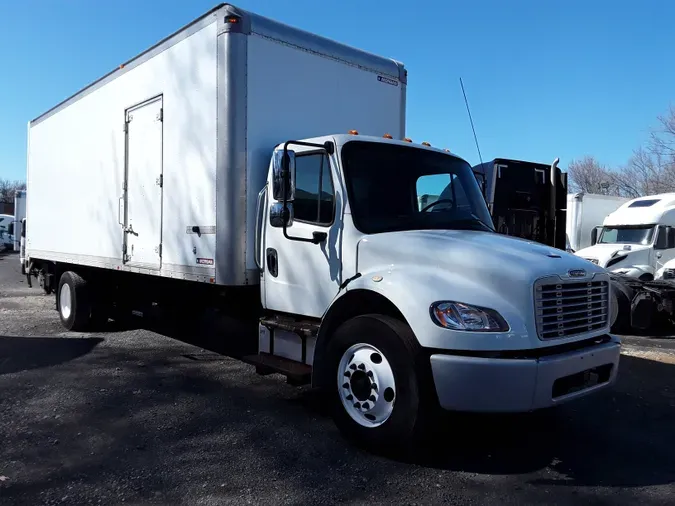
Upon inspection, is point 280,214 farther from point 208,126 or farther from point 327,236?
point 208,126

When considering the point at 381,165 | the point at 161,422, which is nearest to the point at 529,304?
the point at 381,165

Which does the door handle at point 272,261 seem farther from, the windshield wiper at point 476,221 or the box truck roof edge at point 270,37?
the box truck roof edge at point 270,37

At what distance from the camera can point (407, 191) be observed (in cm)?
507

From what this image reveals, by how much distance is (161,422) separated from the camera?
16.3 ft

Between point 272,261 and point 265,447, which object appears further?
point 272,261

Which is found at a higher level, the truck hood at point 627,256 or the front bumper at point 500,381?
the truck hood at point 627,256

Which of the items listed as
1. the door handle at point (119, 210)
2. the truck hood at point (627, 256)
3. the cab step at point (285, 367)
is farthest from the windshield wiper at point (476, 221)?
the truck hood at point (627, 256)

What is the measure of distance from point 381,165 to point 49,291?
8.31 meters

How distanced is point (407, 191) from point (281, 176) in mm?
1124

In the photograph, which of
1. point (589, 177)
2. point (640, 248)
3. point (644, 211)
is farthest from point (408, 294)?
point (589, 177)

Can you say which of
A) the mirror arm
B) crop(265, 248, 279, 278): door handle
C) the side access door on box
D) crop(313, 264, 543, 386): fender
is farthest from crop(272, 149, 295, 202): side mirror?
the side access door on box

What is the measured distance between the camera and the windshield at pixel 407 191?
4.82 metres

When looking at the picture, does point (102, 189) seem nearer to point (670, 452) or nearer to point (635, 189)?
point (670, 452)

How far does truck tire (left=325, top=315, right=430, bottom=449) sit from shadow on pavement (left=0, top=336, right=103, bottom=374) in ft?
14.3
